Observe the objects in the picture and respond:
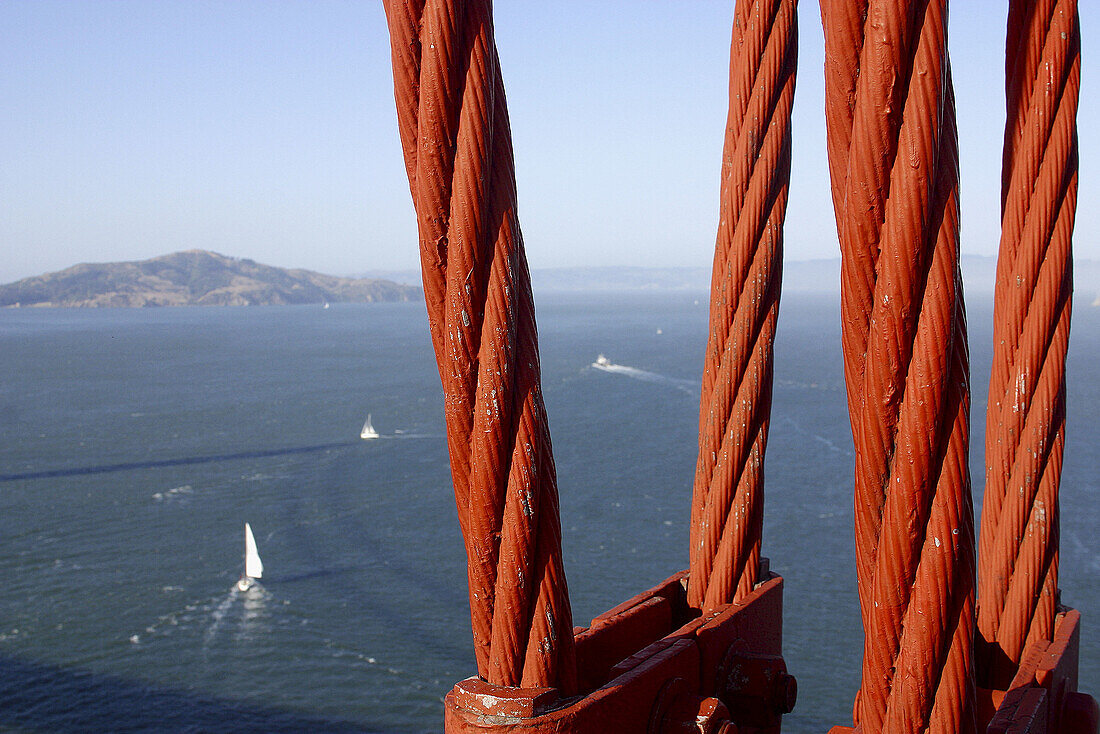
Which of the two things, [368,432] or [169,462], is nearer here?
[169,462]

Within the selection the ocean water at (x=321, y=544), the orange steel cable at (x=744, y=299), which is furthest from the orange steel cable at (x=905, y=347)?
the ocean water at (x=321, y=544)

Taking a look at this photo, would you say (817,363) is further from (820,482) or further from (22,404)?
(22,404)

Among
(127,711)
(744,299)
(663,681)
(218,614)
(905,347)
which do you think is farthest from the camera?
(218,614)

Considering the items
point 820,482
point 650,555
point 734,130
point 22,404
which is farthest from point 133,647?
point 22,404

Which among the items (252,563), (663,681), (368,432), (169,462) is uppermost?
(663,681)

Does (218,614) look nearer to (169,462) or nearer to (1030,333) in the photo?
(169,462)

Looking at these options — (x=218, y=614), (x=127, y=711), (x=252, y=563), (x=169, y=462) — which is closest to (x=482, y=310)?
(x=127, y=711)

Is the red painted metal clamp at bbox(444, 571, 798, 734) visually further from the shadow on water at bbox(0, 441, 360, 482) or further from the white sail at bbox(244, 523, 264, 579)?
the shadow on water at bbox(0, 441, 360, 482)
